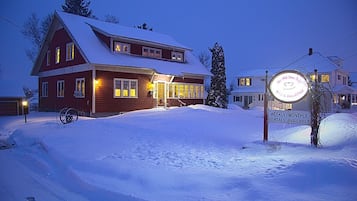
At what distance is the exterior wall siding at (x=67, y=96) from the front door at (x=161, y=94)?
22.2ft

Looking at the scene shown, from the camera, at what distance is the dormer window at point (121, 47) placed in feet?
84.2

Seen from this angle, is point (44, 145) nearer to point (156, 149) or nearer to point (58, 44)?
point (156, 149)

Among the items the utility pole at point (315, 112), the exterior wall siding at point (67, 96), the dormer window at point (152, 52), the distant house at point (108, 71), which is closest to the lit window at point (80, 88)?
the distant house at point (108, 71)

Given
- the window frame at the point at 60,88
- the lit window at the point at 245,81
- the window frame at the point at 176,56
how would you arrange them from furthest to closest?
the lit window at the point at 245,81 → the window frame at the point at 176,56 → the window frame at the point at 60,88

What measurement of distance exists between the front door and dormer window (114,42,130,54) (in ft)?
13.8

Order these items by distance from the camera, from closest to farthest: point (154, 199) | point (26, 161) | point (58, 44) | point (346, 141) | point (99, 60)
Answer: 1. point (154, 199)
2. point (346, 141)
3. point (26, 161)
4. point (99, 60)
5. point (58, 44)

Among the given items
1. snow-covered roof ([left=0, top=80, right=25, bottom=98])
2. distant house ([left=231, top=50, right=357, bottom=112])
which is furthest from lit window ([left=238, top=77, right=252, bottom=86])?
snow-covered roof ([left=0, top=80, right=25, bottom=98])

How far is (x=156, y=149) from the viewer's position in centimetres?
1068

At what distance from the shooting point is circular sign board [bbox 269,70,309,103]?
9922mm

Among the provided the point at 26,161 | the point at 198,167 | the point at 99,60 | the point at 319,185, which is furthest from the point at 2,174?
the point at 99,60

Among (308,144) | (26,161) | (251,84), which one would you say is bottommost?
(26,161)

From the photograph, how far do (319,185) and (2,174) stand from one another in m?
7.86

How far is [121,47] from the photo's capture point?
2605cm

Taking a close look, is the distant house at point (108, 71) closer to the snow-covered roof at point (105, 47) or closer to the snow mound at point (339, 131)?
the snow-covered roof at point (105, 47)
